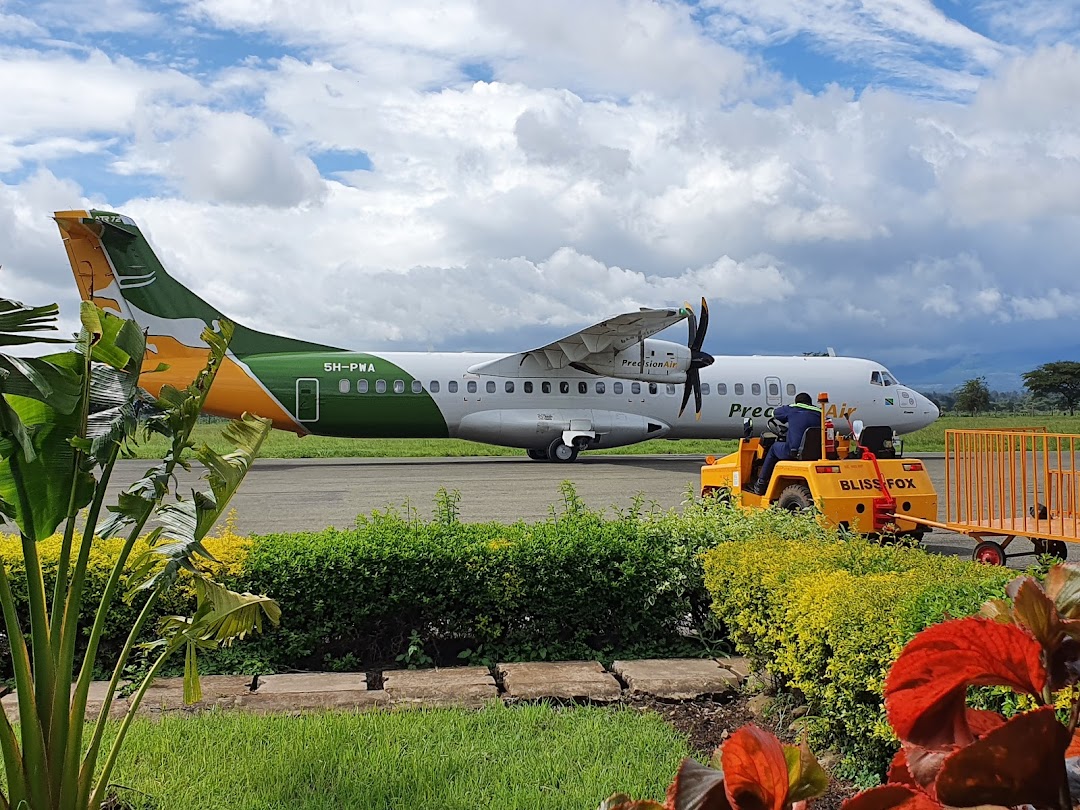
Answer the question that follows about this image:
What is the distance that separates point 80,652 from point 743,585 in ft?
12.0

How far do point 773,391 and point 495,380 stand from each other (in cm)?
687

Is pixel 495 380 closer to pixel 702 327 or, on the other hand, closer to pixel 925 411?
pixel 702 327

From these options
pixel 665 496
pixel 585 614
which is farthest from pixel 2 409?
pixel 665 496

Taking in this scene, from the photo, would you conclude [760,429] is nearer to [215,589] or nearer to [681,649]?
[681,649]

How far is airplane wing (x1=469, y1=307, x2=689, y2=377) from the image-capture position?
70.4ft

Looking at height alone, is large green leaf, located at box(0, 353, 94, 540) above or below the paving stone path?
above

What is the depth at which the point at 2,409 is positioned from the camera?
2773 mm

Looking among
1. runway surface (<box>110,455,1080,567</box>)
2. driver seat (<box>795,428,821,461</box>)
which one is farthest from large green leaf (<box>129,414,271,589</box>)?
driver seat (<box>795,428,821,461</box>)

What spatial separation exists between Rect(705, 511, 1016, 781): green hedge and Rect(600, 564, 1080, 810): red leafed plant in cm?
250

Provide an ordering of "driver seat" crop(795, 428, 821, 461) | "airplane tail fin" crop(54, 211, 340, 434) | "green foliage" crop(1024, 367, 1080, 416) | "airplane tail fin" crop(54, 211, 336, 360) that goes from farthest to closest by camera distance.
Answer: "green foliage" crop(1024, 367, 1080, 416), "airplane tail fin" crop(54, 211, 340, 434), "airplane tail fin" crop(54, 211, 336, 360), "driver seat" crop(795, 428, 821, 461)

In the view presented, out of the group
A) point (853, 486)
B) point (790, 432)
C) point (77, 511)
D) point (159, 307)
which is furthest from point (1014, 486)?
point (159, 307)

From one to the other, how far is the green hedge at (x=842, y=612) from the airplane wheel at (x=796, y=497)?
413 centimetres

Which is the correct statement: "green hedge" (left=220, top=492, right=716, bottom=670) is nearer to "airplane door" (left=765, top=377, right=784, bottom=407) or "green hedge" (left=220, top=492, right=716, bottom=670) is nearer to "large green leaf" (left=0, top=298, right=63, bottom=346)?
"large green leaf" (left=0, top=298, right=63, bottom=346)

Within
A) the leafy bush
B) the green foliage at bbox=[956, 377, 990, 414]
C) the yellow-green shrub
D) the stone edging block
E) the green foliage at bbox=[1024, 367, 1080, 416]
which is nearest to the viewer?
the stone edging block
